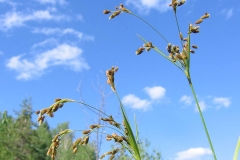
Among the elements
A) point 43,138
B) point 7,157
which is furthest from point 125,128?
point 43,138

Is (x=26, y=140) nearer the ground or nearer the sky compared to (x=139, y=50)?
nearer the sky

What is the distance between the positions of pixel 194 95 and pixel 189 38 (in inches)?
10.1

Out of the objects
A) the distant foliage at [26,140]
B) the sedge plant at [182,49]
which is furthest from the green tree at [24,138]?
the sedge plant at [182,49]

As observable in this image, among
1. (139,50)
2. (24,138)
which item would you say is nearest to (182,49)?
(139,50)

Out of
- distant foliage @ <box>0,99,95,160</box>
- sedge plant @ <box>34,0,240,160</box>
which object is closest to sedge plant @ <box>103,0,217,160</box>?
sedge plant @ <box>34,0,240,160</box>

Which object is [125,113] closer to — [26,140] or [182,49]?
[182,49]

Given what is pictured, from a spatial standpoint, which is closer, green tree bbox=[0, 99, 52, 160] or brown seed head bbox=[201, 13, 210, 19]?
brown seed head bbox=[201, 13, 210, 19]

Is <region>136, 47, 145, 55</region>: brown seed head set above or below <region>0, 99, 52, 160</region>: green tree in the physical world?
below

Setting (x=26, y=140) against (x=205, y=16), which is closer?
(x=205, y=16)

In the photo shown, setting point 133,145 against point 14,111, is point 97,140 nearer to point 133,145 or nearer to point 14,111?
point 133,145

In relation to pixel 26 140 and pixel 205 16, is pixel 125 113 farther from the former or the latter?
pixel 26 140

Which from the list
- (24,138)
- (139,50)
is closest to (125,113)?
(139,50)

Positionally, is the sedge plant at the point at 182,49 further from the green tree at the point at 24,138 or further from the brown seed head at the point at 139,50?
the green tree at the point at 24,138

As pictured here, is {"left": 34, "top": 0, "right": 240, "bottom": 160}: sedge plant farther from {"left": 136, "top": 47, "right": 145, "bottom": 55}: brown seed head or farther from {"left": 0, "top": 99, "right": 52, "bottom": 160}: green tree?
{"left": 0, "top": 99, "right": 52, "bottom": 160}: green tree
